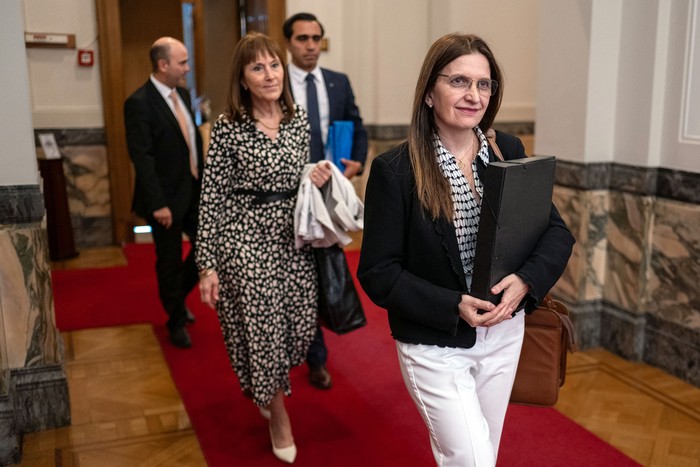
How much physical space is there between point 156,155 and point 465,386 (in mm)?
3392

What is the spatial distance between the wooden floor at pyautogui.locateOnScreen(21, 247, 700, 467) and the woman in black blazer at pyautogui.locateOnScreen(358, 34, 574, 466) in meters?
1.69

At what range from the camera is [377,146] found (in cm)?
A: 858

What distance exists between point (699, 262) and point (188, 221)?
125 inches

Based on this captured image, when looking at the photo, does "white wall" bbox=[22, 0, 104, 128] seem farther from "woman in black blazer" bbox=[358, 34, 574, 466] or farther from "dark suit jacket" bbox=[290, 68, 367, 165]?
"woman in black blazer" bbox=[358, 34, 574, 466]

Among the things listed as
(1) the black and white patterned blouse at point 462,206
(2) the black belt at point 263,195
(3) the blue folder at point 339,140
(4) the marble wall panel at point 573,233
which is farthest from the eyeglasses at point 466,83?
(4) the marble wall panel at point 573,233

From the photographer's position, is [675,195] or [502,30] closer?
[675,195]

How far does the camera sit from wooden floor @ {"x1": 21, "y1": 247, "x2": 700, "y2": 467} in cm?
368

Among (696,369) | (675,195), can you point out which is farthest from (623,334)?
(675,195)

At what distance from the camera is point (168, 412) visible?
417cm

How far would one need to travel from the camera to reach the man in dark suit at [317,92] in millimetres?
4672

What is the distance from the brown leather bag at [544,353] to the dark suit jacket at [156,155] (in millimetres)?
3031

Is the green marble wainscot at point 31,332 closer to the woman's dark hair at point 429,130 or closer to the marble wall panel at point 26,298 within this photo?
the marble wall panel at point 26,298

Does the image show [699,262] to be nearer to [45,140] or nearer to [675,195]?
[675,195]

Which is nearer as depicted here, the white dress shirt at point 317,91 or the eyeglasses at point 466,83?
the eyeglasses at point 466,83
